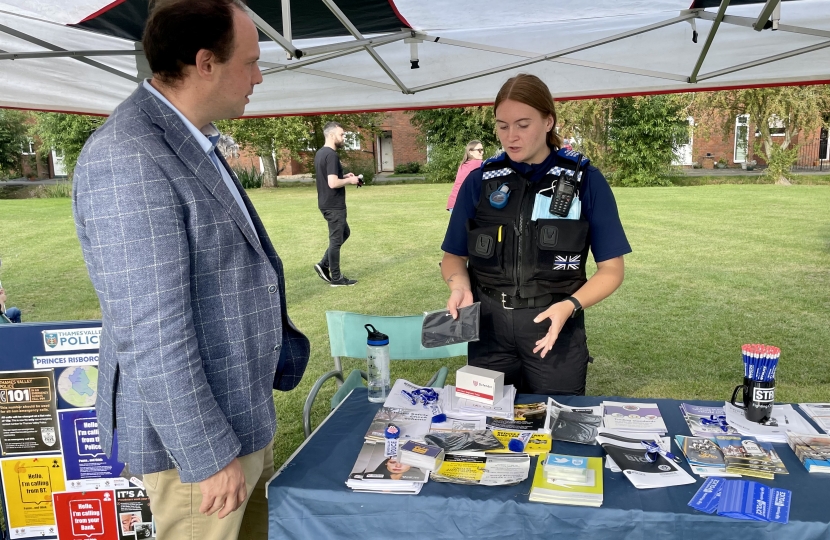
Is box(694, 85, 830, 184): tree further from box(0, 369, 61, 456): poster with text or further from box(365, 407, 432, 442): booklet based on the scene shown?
box(0, 369, 61, 456): poster with text

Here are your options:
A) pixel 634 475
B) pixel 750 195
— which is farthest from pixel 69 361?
pixel 750 195

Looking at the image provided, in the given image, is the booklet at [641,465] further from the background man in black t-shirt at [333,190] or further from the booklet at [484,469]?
the background man in black t-shirt at [333,190]

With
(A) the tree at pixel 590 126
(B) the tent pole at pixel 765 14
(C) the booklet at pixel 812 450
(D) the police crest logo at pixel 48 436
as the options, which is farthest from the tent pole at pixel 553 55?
(A) the tree at pixel 590 126

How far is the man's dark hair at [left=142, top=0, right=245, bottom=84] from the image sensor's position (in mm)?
1331

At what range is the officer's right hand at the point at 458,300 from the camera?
7.66 ft

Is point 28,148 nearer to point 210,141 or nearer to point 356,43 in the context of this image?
point 356,43

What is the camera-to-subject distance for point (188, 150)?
141 cm

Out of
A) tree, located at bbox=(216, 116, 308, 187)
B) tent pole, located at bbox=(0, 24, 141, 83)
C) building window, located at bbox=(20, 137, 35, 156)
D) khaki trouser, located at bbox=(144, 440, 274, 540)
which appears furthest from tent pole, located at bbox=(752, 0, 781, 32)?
building window, located at bbox=(20, 137, 35, 156)

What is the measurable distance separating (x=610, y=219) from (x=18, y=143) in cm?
3452

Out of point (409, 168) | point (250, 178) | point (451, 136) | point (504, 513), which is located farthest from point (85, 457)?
point (409, 168)

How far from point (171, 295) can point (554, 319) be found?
132cm

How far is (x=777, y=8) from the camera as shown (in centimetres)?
280

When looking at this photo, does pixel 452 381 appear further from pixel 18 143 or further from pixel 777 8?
pixel 18 143

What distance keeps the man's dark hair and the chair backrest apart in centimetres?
178
